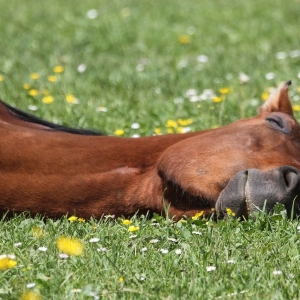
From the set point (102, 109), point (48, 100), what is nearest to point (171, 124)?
point (102, 109)

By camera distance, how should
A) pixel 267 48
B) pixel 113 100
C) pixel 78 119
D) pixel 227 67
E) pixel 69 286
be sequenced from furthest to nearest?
pixel 267 48, pixel 227 67, pixel 113 100, pixel 78 119, pixel 69 286

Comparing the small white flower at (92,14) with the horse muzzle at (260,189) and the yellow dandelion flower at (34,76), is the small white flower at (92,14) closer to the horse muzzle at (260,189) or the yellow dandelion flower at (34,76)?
the yellow dandelion flower at (34,76)

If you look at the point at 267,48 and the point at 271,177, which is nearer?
the point at 271,177

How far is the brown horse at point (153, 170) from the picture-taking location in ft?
11.4

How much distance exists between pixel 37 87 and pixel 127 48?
5.75 ft

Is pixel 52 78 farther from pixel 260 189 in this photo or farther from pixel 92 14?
pixel 260 189

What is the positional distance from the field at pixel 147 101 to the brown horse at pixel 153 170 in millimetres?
80

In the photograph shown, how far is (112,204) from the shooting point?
3693 mm

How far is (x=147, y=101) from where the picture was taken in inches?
247

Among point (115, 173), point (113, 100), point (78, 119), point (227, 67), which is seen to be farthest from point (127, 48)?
point (115, 173)

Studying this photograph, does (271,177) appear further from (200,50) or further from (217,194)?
(200,50)

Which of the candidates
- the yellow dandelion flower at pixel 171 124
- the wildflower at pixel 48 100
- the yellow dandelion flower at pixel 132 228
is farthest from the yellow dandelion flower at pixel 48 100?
the yellow dandelion flower at pixel 132 228

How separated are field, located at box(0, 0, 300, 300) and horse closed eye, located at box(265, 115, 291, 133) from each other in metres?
0.45

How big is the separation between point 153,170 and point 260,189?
530 mm
